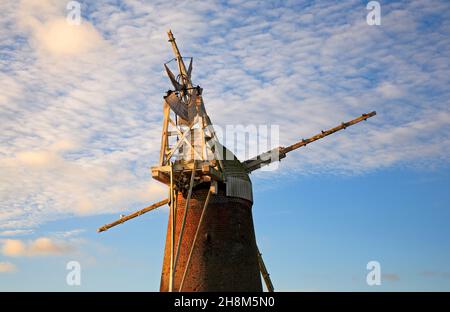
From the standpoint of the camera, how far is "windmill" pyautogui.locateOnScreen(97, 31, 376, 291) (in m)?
29.1

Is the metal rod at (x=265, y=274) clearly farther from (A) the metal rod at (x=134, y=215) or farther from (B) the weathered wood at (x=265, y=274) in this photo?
(A) the metal rod at (x=134, y=215)

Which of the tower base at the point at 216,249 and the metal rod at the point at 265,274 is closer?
the tower base at the point at 216,249

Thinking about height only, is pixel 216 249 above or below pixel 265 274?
above

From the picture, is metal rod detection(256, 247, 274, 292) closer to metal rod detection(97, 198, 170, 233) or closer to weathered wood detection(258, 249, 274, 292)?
weathered wood detection(258, 249, 274, 292)

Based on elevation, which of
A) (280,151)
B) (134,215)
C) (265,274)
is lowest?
(265,274)

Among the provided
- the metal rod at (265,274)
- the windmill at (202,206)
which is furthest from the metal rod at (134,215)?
the metal rod at (265,274)

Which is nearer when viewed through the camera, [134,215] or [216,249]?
[216,249]

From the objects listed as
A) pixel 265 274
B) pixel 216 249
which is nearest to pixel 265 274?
pixel 265 274

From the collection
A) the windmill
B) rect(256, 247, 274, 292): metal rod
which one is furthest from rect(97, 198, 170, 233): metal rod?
rect(256, 247, 274, 292): metal rod

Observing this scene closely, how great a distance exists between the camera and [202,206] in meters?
30.2

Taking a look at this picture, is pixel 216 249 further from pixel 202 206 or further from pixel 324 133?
pixel 324 133

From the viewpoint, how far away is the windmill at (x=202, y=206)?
29094 millimetres

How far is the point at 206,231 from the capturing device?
29828 mm
